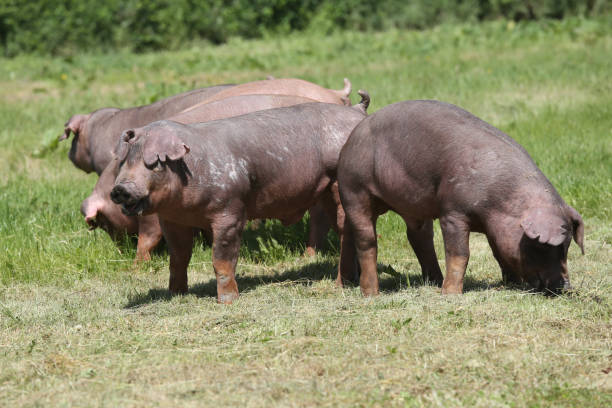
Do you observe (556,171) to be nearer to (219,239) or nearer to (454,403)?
(219,239)

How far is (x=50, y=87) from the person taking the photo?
17734 millimetres

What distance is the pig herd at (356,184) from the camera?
19.0 ft

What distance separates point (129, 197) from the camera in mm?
5938

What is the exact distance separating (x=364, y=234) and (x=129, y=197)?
6.06ft

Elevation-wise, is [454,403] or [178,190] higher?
[178,190]

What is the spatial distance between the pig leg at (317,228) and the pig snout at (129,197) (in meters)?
2.75

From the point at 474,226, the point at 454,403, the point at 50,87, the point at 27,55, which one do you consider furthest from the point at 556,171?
the point at 27,55

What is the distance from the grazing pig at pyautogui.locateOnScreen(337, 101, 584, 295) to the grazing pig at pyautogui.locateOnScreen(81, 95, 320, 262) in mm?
1519

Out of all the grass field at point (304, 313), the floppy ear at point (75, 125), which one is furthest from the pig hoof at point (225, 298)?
the floppy ear at point (75, 125)

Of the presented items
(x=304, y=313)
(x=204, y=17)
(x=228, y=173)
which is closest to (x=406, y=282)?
(x=304, y=313)

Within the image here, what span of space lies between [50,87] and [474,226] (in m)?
13.6

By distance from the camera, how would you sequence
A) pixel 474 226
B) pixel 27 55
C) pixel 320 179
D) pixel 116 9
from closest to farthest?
pixel 474 226
pixel 320 179
pixel 27 55
pixel 116 9

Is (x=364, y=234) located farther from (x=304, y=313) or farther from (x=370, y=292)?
(x=304, y=313)

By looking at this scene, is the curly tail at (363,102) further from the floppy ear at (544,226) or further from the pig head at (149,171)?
the floppy ear at (544,226)
